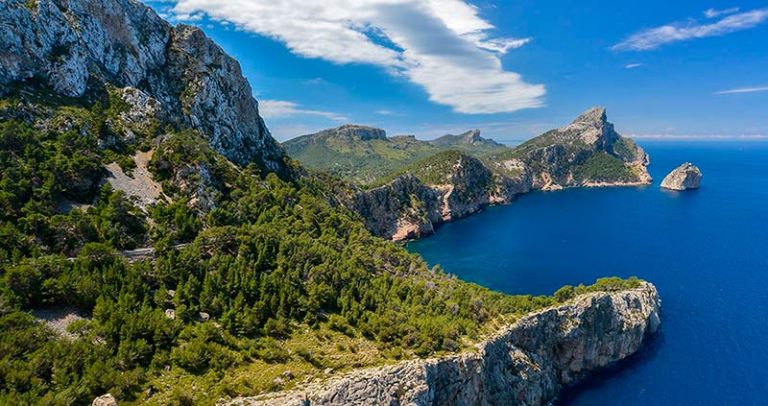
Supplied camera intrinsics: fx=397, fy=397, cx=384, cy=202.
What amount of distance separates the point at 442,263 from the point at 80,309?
4046 inches

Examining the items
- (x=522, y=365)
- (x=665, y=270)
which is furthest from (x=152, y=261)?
(x=665, y=270)

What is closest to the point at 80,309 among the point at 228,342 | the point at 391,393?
the point at 228,342

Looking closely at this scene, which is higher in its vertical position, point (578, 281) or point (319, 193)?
point (319, 193)

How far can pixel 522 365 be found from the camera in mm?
58188

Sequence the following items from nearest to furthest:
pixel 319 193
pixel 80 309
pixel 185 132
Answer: pixel 80 309 < pixel 185 132 < pixel 319 193

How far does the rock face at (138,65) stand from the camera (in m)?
71.5

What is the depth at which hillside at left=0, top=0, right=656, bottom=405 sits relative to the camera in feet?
121

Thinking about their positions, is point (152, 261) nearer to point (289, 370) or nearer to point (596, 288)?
point (289, 370)

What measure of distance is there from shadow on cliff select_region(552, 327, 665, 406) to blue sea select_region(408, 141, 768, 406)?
25 cm

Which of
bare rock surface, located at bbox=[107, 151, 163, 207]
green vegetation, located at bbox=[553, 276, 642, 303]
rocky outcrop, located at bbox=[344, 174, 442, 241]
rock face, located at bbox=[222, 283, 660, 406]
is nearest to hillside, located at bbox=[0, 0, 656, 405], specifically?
bare rock surface, located at bbox=[107, 151, 163, 207]

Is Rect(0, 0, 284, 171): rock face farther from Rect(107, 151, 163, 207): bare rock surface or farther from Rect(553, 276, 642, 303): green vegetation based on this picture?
Rect(553, 276, 642, 303): green vegetation

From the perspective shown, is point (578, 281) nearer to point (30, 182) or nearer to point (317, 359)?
point (317, 359)

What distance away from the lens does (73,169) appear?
186 feet

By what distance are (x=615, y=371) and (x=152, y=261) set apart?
75353 millimetres
